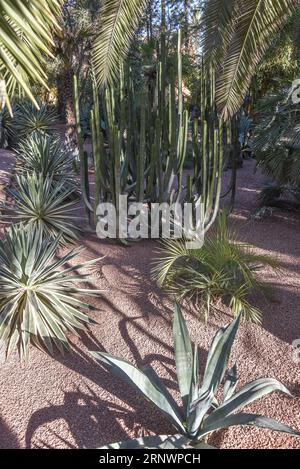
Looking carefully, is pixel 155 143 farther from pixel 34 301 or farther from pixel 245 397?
pixel 245 397

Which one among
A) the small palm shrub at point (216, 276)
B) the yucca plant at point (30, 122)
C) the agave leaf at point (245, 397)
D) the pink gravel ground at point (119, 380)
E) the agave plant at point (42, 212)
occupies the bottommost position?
the pink gravel ground at point (119, 380)

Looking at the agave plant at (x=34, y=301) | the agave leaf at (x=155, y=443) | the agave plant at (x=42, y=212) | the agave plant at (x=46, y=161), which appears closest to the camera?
the agave leaf at (x=155, y=443)

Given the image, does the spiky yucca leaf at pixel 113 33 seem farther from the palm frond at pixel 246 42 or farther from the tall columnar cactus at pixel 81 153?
the palm frond at pixel 246 42

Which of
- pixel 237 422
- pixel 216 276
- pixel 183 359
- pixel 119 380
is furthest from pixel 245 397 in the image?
pixel 216 276

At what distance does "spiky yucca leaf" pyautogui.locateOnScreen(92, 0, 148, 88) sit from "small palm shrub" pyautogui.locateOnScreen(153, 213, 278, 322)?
2.17 m

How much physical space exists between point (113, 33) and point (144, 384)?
143 inches

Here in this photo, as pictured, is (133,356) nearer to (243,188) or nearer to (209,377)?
(209,377)

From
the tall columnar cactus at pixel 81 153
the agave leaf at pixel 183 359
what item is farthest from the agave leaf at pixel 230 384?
the tall columnar cactus at pixel 81 153

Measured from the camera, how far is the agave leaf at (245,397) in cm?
230

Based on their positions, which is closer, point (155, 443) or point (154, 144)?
point (155, 443)

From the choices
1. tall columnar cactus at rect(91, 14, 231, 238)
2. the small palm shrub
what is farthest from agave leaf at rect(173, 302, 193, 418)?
tall columnar cactus at rect(91, 14, 231, 238)

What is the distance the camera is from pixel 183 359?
2.68 metres

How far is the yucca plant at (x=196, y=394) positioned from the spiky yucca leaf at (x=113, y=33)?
3072mm
